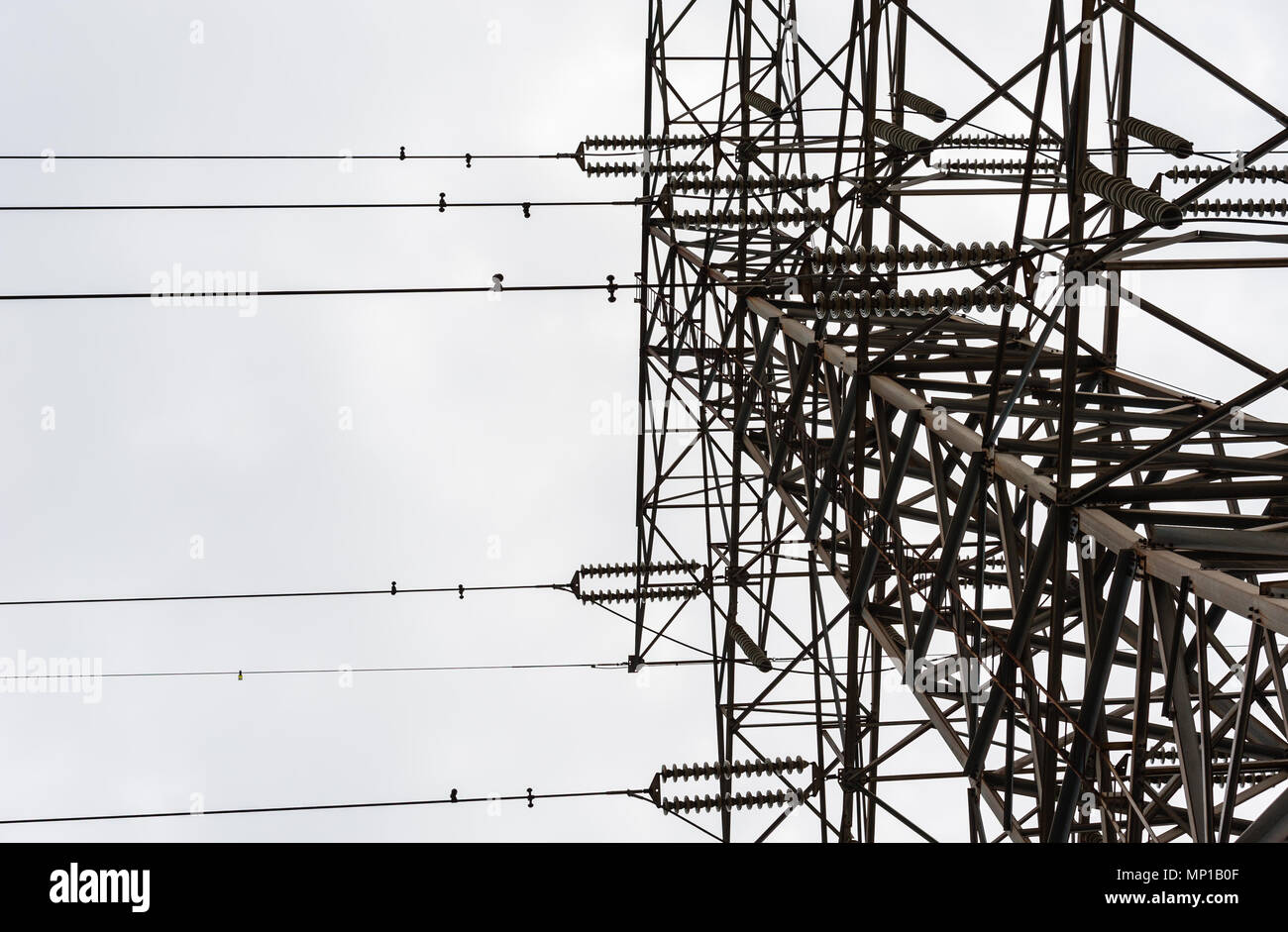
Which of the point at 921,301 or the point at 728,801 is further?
the point at 728,801

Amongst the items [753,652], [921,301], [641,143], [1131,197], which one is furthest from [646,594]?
[1131,197]

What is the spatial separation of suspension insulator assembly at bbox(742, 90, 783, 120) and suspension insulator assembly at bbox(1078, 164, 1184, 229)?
28.2 feet

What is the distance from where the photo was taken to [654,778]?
1527 centimetres

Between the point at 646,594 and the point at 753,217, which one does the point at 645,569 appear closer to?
the point at 646,594

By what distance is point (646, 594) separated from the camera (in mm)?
18562

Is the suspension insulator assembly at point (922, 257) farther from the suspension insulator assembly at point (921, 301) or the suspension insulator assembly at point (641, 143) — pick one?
the suspension insulator assembly at point (641, 143)

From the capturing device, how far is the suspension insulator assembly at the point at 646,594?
18.6 meters

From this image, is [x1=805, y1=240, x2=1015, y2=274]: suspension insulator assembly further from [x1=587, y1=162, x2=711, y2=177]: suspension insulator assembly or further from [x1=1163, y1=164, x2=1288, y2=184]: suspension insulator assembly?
[x1=587, y1=162, x2=711, y2=177]: suspension insulator assembly

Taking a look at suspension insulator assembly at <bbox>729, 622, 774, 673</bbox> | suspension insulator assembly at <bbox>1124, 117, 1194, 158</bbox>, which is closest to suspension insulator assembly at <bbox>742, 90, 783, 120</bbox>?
suspension insulator assembly at <bbox>1124, 117, 1194, 158</bbox>

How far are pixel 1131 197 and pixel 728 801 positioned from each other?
10160mm

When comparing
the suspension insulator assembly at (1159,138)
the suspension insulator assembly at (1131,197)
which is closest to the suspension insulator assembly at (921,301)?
the suspension insulator assembly at (1131,197)
